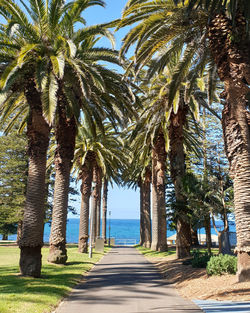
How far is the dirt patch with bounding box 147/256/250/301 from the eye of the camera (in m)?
8.51

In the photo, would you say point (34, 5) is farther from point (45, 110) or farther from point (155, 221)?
point (155, 221)

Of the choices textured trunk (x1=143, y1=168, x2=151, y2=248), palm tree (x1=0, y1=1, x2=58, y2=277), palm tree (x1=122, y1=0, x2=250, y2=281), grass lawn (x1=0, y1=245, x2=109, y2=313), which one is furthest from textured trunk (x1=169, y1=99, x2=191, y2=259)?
textured trunk (x1=143, y1=168, x2=151, y2=248)

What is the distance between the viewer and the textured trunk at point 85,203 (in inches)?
1058

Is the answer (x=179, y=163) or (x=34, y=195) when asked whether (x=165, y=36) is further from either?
(x=179, y=163)

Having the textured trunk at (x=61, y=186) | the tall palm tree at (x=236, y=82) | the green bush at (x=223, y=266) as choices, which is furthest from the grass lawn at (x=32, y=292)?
the tall palm tree at (x=236, y=82)

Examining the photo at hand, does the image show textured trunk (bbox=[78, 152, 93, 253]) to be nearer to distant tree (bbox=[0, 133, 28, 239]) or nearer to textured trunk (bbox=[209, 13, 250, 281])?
distant tree (bbox=[0, 133, 28, 239])

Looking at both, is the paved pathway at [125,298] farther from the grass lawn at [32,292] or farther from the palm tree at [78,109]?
the palm tree at [78,109]

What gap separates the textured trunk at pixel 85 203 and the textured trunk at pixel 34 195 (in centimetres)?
1444

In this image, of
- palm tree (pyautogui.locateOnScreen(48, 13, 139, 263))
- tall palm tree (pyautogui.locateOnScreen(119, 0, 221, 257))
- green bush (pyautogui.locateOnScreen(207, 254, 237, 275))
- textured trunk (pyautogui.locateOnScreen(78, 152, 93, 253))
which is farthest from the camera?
textured trunk (pyautogui.locateOnScreen(78, 152, 93, 253))

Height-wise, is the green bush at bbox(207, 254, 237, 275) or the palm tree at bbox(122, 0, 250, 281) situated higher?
the palm tree at bbox(122, 0, 250, 281)

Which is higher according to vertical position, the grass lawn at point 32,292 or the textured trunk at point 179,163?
the textured trunk at point 179,163

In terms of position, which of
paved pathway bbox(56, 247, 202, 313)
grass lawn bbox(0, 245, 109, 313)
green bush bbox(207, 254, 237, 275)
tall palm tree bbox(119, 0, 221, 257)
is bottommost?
paved pathway bbox(56, 247, 202, 313)

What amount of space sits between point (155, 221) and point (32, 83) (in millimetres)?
20547

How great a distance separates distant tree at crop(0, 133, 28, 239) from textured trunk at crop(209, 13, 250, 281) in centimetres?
3107
